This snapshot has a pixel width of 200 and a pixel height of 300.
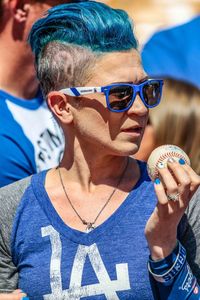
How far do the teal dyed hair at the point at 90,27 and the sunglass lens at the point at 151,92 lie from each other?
0.51 ft

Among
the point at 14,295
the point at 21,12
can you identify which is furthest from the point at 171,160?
the point at 21,12

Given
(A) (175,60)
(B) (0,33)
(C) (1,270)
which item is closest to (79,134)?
(C) (1,270)

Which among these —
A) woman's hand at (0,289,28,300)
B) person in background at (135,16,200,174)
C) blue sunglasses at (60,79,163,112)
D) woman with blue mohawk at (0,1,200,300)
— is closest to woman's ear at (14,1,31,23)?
person in background at (135,16,200,174)

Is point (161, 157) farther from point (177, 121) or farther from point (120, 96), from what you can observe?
point (177, 121)

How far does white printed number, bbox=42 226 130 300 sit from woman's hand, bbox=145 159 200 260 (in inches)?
6.7

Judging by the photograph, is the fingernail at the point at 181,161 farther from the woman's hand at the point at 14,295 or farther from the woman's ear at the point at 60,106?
the woman's hand at the point at 14,295

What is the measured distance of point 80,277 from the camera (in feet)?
8.20

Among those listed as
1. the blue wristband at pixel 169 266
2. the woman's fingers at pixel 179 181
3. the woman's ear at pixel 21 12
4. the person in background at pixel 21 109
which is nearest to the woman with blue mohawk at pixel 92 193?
the blue wristband at pixel 169 266

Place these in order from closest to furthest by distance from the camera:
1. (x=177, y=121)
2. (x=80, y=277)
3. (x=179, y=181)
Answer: (x=179, y=181) → (x=80, y=277) → (x=177, y=121)

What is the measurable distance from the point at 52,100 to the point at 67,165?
25cm

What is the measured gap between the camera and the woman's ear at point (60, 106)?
2691 mm

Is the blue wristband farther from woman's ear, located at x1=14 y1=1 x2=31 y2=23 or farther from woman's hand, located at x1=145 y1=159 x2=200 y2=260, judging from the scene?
woman's ear, located at x1=14 y1=1 x2=31 y2=23

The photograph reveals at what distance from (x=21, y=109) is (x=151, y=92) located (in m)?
1.32

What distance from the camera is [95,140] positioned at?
2.62 m
